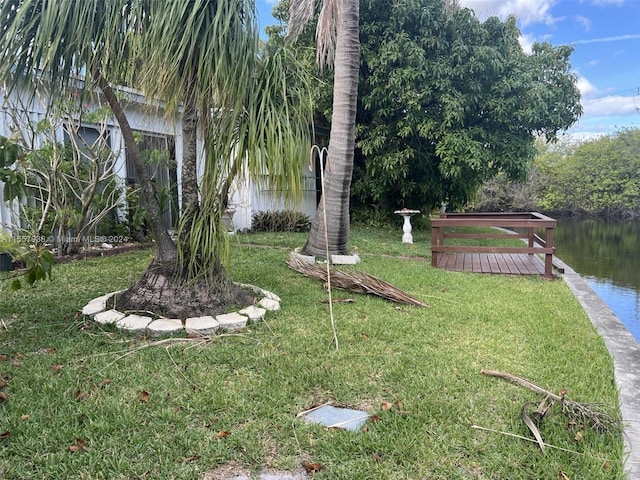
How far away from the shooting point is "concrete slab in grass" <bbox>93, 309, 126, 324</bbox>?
3.67 m

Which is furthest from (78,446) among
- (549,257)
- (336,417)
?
(549,257)

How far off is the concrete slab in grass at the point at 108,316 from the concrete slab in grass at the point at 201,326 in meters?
0.58

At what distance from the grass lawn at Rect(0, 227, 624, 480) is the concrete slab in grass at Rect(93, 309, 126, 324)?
0.08m

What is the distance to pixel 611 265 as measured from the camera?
9648mm

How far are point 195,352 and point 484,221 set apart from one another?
518 cm

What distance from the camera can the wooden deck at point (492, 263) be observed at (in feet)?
22.0

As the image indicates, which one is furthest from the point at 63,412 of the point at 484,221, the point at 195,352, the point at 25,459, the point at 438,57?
the point at 438,57

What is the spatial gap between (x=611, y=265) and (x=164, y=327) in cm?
966

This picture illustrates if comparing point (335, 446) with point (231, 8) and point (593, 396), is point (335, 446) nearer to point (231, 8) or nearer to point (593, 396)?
point (593, 396)

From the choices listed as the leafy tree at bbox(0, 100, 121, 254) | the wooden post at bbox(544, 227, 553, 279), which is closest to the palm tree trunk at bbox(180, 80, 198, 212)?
the leafy tree at bbox(0, 100, 121, 254)

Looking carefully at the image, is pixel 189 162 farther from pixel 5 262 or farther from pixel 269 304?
pixel 5 262

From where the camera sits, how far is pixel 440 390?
270 centimetres

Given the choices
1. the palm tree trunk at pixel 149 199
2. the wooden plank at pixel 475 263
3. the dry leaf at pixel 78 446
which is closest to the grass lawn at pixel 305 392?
the dry leaf at pixel 78 446

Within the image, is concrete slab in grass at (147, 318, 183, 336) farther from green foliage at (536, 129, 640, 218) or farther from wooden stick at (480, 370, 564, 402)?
green foliage at (536, 129, 640, 218)
